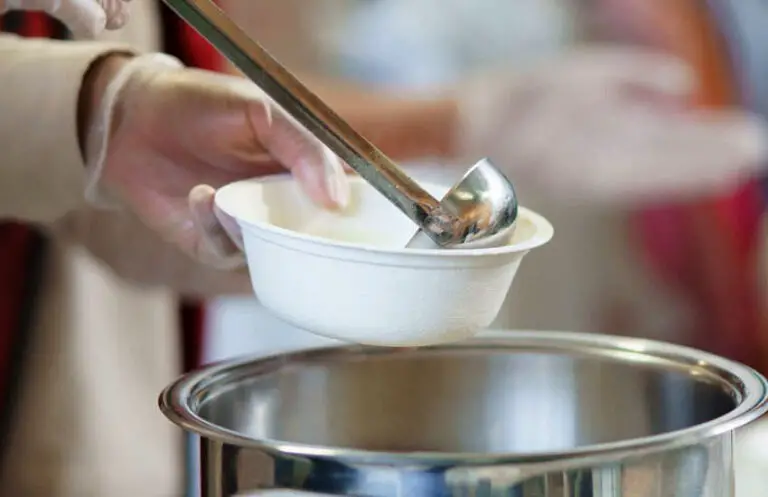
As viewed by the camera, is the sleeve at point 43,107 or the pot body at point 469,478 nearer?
the pot body at point 469,478

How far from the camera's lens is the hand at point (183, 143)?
47cm

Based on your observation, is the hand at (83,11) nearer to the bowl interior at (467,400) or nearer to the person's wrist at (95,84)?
the person's wrist at (95,84)

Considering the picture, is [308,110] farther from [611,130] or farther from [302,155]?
[611,130]

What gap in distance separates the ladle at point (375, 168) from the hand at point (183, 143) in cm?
7

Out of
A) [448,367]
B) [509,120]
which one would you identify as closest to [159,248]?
[448,367]

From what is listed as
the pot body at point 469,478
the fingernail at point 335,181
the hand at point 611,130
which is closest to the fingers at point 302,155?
the fingernail at point 335,181

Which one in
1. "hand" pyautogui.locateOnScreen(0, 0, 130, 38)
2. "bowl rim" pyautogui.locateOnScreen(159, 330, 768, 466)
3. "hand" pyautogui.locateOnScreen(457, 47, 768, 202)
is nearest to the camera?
"bowl rim" pyautogui.locateOnScreen(159, 330, 768, 466)

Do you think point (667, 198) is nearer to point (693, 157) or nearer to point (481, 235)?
point (693, 157)

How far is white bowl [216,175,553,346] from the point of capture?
35cm

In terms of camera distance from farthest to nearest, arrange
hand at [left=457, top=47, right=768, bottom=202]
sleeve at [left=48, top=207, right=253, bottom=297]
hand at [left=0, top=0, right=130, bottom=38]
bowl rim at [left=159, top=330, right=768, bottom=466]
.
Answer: hand at [left=457, top=47, right=768, bottom=202] < sleeve at [left=48, top=207, right=253, bottom=297] < hand at [left=0, top=0, right=130, bottom=38] < bowl rim at [left=159, top=330, right=768, bottom=466]

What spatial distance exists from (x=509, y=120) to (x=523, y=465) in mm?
578

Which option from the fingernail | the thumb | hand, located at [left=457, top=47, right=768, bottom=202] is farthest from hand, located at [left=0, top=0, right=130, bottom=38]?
hand, located at [left=457, top=47, right=768, bottom=202]

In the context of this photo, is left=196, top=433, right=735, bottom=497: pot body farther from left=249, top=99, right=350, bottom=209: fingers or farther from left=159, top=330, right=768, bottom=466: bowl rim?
left=249, top=99, right=350, bottom=209: fingers

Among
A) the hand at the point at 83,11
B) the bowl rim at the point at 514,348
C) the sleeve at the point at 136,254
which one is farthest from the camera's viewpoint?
the sleeve at the point at 136,254
